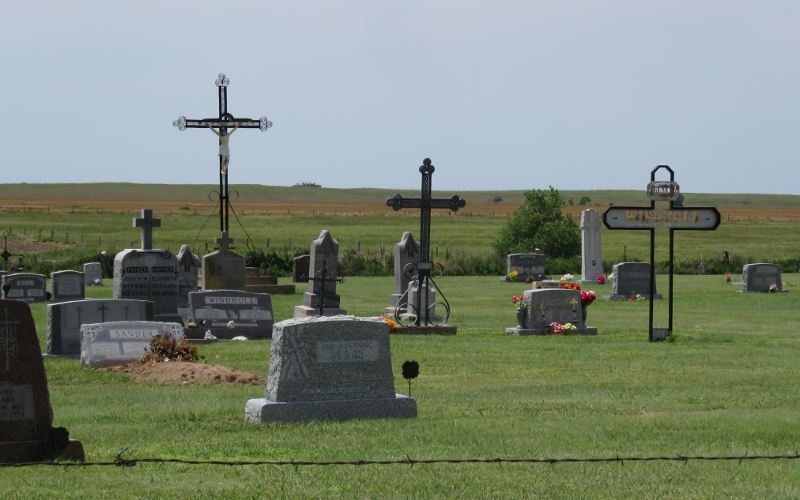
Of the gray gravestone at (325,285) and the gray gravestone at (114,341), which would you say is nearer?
the gray gravestone at (114,341)

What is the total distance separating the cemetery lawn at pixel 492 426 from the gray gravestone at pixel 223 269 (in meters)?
10.3

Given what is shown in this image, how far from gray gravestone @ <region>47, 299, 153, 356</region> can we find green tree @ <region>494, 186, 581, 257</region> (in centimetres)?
4127

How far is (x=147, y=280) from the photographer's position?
27.5 metres

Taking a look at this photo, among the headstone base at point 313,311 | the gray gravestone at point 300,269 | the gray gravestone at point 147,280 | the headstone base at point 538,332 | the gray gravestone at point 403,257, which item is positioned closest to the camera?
the headstone base at point 538,332

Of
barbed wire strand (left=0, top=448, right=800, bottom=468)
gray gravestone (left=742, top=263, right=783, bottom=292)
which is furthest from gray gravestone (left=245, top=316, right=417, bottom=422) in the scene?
gray gravestone (left=742, top=263, right=783, bottom=292)

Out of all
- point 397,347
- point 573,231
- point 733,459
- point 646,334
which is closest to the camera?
point 733,459

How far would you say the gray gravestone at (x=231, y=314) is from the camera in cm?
2575

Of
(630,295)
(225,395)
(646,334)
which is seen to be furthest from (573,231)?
(225,395)

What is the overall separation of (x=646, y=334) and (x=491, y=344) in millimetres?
3928

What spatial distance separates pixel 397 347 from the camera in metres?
23.1

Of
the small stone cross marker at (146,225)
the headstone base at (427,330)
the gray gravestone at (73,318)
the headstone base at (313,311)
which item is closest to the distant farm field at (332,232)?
the headstone base at (313,311)

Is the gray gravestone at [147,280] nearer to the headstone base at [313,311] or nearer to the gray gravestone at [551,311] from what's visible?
Result: the headstone base at [313,311]

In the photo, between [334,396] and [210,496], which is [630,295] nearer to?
[334,396]

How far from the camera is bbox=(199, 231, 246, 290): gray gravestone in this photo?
34625mm
